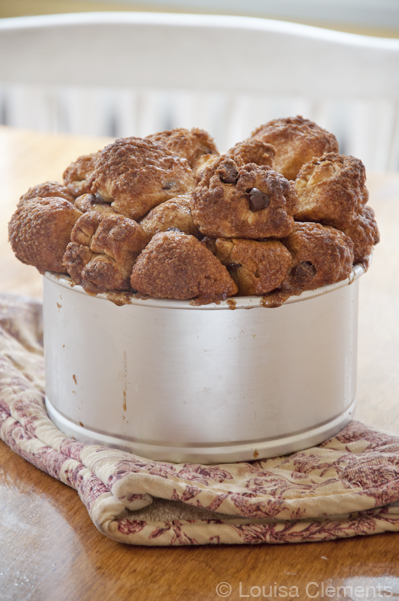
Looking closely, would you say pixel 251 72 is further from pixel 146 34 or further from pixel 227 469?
pixel 227 469

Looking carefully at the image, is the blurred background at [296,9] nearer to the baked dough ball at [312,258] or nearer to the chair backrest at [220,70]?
the chair backrest at [220,70]

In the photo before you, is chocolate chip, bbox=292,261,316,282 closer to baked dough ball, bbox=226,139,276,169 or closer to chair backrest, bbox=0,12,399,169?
baked dough ball, bbox=226,139,276,169

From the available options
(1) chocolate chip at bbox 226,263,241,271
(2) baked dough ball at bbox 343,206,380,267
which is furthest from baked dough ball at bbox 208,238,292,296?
(2) baked dough ball at bbox 343,206,380,267

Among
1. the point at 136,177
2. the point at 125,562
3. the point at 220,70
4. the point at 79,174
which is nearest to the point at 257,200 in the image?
the point at 136,177

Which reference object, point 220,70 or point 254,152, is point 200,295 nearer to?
point 254,152

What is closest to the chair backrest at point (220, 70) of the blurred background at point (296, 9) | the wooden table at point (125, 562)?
the blurred background at point (296, 9)

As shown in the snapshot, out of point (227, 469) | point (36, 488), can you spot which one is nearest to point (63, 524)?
point (36, 488)

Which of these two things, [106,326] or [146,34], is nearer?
[106,326]
